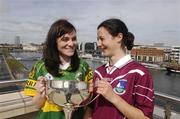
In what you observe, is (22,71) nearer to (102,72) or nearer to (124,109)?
(102,72)

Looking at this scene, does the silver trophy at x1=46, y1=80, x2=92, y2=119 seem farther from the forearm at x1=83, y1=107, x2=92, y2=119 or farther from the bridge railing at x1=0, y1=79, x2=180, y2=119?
the bridge railing at x1=0, y1=79, x2=180, y2=119

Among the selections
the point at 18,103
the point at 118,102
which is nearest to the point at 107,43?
the point at 118,102

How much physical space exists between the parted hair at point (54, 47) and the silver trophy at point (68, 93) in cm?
27

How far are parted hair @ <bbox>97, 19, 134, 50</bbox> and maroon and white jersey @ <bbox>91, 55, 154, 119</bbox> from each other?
0.09 m

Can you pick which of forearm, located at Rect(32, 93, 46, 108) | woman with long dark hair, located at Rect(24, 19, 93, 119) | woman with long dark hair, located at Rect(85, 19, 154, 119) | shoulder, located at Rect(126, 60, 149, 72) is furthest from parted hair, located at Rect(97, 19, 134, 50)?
forearm, located at Rect(32, 93, 46, 108)

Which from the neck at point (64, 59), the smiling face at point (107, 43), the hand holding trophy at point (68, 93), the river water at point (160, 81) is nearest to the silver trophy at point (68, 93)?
the hand holding trophy at point (68, 93)

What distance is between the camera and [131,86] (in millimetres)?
1407

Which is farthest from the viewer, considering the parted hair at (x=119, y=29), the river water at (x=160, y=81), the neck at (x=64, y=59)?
the river water at (x=160, y=81)

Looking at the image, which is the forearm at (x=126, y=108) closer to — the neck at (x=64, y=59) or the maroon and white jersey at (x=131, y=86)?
the maroon and white jersey at (x=131, y=86)

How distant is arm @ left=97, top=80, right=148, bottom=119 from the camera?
52.7 inches

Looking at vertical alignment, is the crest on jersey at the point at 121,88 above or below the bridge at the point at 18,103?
above

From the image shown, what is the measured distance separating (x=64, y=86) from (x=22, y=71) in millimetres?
1764

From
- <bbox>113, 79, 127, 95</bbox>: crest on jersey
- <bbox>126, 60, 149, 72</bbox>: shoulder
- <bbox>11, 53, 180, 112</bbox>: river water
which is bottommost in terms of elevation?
<bbox>11, 53, 180, 112</bbox>: river water

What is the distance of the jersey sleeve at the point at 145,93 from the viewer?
4.58ft
